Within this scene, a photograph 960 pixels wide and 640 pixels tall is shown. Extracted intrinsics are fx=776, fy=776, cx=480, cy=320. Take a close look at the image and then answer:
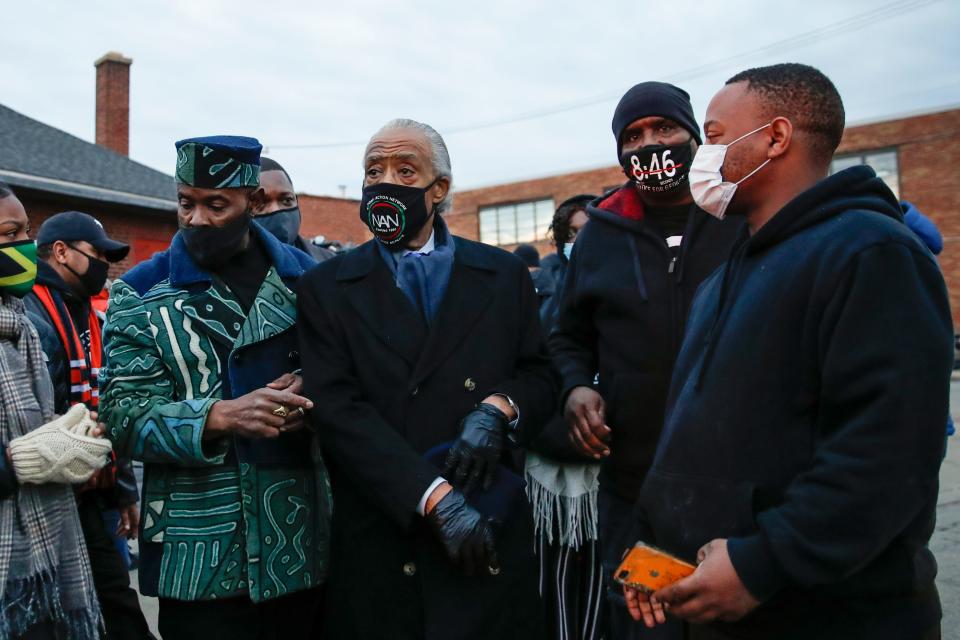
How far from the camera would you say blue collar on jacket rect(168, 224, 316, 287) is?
2.51 m

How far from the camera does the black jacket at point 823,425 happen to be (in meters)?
1.48

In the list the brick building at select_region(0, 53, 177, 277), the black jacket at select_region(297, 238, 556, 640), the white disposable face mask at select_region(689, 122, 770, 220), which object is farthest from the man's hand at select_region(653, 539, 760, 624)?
the brick building at select_region(0, 53, 177, 277)

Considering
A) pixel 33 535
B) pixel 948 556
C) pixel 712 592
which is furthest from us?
pixel 948 556

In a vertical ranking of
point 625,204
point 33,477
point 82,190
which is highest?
point 82,190

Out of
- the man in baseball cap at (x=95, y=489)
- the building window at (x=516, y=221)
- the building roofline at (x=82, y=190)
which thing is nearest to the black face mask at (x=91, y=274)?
the man in baseball cap at (x=95, y=489)

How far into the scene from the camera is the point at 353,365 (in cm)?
238

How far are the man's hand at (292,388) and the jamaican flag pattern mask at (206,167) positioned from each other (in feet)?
2.21

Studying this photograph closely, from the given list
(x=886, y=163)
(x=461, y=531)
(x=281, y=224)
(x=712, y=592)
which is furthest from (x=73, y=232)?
(x=886, y=163)

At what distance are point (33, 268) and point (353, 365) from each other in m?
1.44

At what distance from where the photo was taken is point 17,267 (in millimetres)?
2852

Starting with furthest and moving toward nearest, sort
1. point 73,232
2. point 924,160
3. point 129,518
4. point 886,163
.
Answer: point 886,163
point 924,160
point 73,232
point 129,518

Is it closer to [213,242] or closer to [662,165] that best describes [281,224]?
[213,242]

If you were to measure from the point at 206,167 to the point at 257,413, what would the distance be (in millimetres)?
844

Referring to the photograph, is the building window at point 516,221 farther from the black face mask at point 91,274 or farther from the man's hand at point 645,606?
the man's hand at point 645,606
